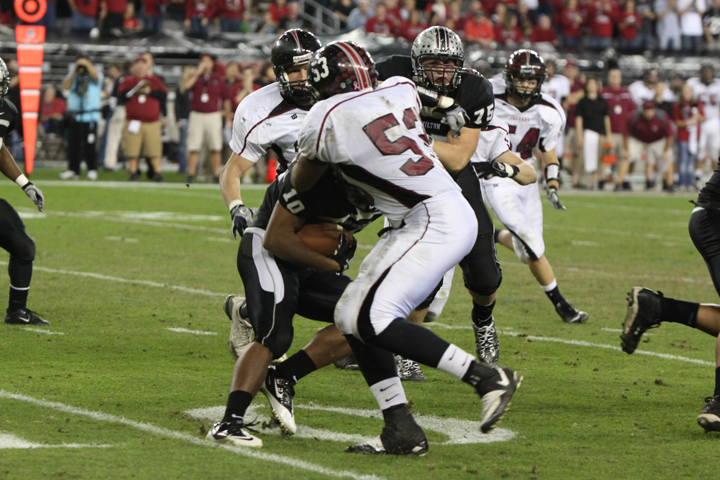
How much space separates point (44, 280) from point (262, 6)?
566 inches

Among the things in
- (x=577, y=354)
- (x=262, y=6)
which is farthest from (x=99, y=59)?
(x=577, y=354)

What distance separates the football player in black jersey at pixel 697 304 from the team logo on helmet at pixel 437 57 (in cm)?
125

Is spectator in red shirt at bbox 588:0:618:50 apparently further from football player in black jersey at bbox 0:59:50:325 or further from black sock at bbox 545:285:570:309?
football player in black jersey at bbox 0:59:50:325

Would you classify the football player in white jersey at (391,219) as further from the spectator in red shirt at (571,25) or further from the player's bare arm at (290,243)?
the spectator in red shirt at (571,25)

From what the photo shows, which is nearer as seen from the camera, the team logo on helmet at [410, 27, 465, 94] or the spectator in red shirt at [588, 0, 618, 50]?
the team logo on helmet at [410, 27, 465, 94]

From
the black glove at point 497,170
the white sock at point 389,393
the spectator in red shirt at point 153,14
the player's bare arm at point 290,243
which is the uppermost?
the spectator in red shirt at point 153,14

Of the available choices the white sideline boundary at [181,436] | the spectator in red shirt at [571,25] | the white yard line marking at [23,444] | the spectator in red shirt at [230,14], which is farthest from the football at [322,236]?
the spectator in red shirt at [571,25]

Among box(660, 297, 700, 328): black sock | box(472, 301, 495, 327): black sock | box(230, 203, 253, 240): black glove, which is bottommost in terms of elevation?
box(472, 301, 495, 327): black sock

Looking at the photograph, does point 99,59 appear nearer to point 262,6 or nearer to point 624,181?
point 262,6

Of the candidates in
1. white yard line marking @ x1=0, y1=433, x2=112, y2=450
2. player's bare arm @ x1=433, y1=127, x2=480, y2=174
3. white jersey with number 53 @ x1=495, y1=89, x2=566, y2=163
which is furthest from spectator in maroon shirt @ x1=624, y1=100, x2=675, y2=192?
white yard line marking @ x1=0, y1=433, x2=112, y2=450

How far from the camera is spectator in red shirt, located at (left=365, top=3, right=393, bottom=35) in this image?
19.2 metres

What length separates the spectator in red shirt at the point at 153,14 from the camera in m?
19.4

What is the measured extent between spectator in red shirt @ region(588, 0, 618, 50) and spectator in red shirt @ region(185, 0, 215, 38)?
779 cm

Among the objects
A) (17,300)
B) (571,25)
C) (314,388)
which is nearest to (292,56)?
(314,388)
